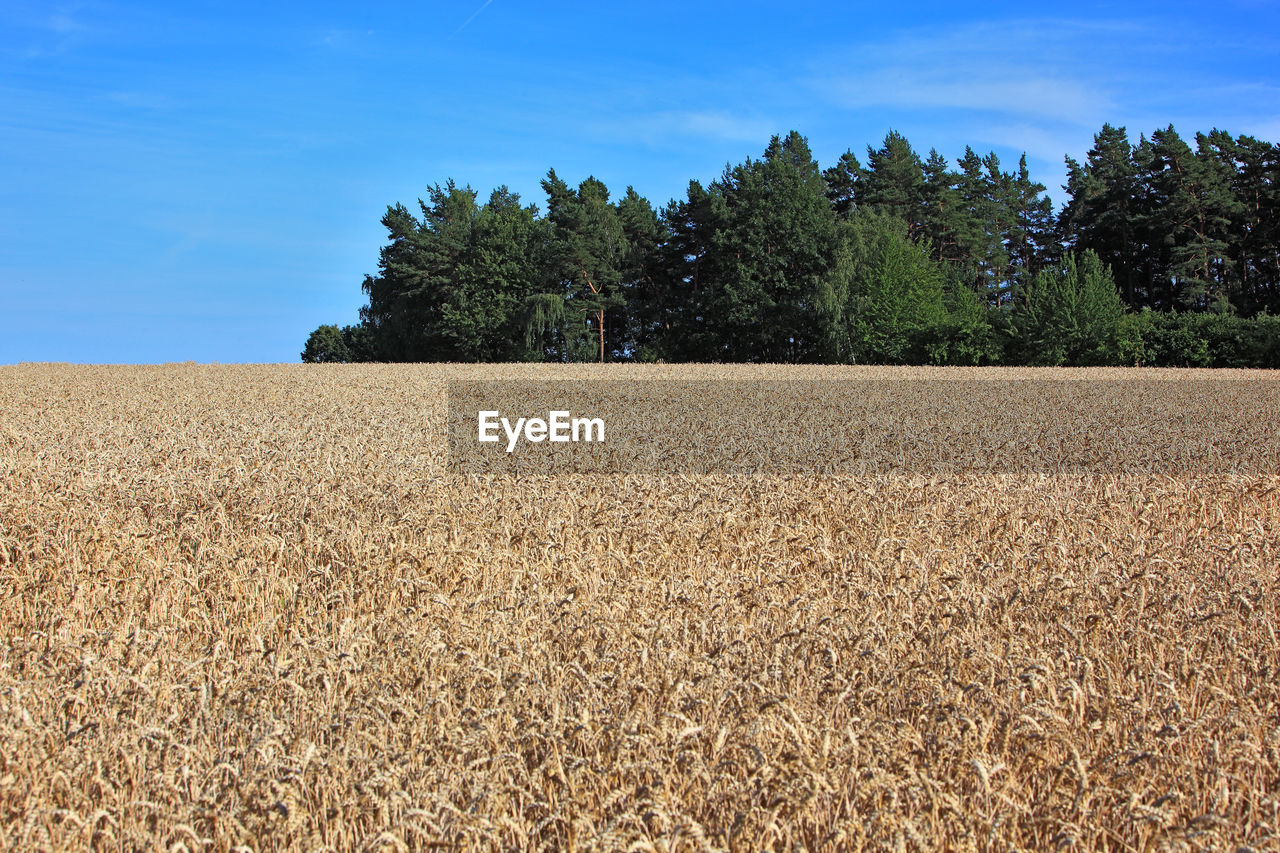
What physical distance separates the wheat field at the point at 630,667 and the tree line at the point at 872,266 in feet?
153

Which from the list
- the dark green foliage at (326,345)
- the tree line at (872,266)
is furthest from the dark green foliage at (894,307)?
the dark green foliage at (326,345)

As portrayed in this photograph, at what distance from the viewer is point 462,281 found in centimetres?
6438

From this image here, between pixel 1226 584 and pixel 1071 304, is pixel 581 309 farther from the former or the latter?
pixel 1226 584

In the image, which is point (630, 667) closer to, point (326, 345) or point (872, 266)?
point (872, 266)

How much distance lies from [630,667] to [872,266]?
2148 inches

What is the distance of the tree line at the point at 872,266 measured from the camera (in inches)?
2041

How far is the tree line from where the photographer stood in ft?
170

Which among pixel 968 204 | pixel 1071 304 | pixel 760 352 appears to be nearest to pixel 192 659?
pixel 1071 304

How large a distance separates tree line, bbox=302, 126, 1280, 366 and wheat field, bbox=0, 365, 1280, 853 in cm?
4652

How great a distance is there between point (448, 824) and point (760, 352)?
6043cm

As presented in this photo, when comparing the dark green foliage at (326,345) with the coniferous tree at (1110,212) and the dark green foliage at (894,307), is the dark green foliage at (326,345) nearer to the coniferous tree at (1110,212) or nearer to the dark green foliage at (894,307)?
the dark green foliage at (894,307)

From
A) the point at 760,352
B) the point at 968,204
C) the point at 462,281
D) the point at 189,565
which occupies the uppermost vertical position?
the point at 968,204

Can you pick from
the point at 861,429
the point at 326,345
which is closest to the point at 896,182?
the point at 861,429

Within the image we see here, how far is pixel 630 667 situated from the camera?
154 inches
